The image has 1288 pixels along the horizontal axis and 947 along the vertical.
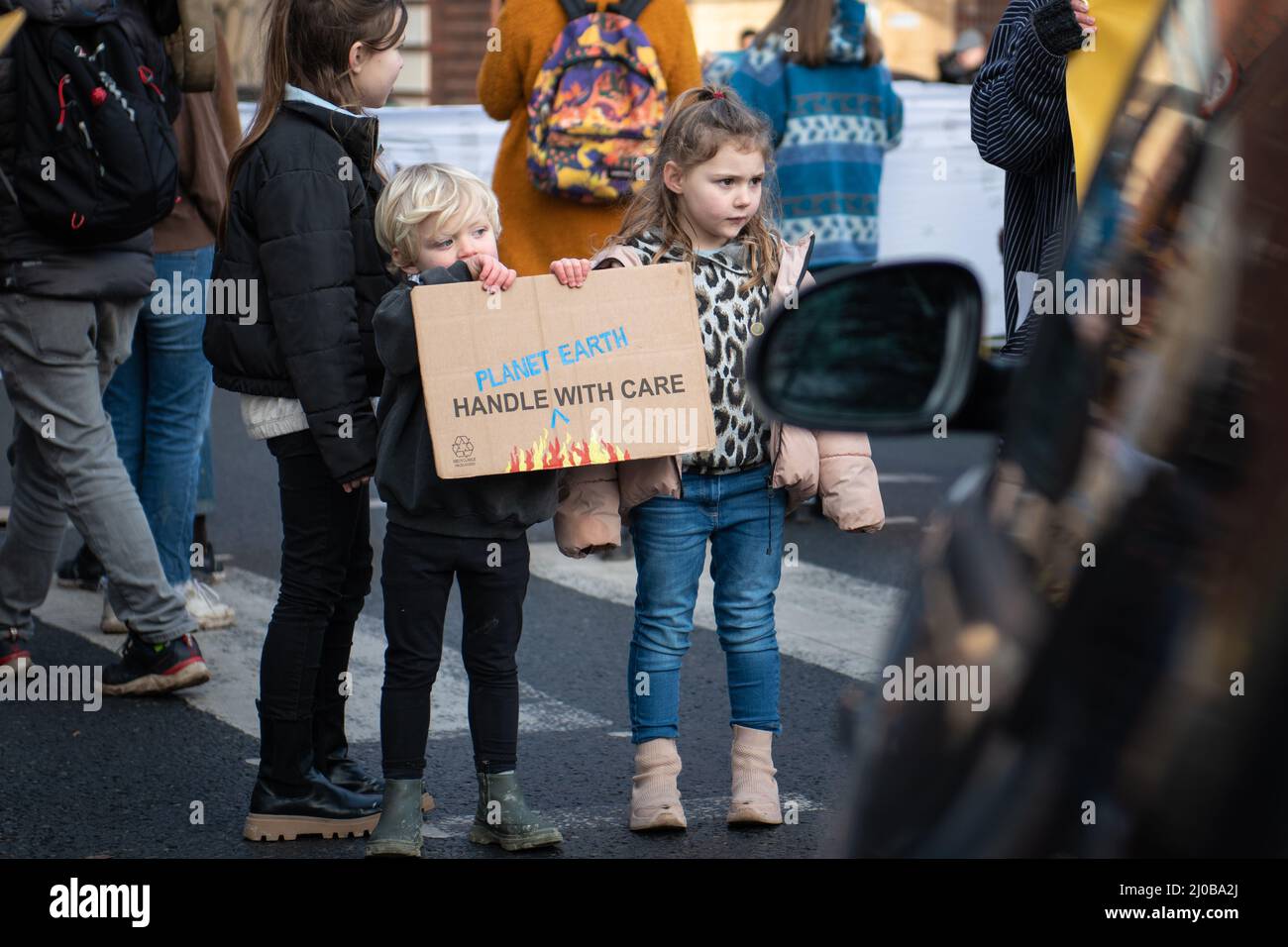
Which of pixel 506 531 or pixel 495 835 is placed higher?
pixel 506 531

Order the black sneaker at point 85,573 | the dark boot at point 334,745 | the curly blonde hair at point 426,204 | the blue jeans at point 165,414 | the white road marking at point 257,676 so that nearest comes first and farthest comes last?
the curly blonde hair at point 426,204 → the dark boot at point 334,745 → the white road marking at point 257,676 → the blue jeans at point 165,414 → the black sneaker at point 85,573

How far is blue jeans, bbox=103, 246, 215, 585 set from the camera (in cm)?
585

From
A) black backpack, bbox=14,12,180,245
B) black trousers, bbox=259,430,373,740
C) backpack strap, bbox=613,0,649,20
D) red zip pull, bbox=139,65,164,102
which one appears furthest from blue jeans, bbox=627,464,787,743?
backpack strap, bbox=613,0,649,20

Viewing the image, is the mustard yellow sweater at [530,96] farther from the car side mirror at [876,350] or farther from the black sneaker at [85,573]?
the car side mirror at [876,350]

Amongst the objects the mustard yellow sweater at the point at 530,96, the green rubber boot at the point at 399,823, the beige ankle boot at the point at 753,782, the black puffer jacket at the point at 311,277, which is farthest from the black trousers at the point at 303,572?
the mustard yellow sweater at the point at 530,96

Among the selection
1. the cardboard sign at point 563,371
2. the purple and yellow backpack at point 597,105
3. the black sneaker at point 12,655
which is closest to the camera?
the cardboard sign at point 563,371

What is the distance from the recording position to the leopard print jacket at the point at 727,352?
4219 millimetres

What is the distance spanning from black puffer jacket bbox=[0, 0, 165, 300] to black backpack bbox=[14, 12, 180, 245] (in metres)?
0.03

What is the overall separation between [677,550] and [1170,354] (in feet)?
8.29

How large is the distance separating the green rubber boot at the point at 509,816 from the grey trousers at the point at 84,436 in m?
1.51

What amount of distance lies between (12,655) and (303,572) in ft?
5.42

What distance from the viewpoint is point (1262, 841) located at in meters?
1.61
